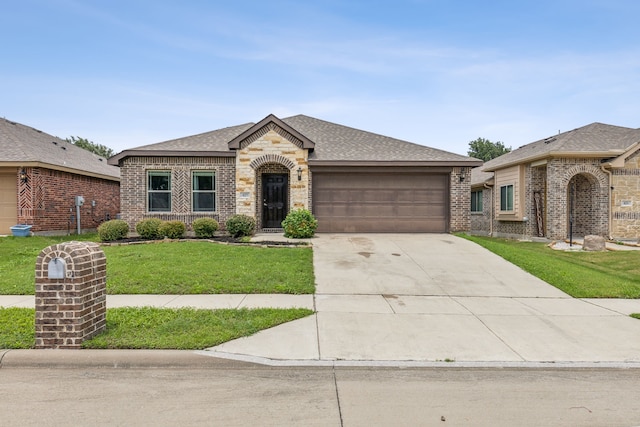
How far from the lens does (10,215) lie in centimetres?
1614

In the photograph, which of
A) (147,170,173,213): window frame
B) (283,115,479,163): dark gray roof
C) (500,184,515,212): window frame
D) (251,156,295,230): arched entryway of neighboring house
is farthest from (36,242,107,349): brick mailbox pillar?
(500,184,515,212): window frame

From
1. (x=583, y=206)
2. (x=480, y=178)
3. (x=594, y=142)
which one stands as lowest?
(x=583, y=206)

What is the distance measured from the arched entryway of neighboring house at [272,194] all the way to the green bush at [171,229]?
3.05 metres

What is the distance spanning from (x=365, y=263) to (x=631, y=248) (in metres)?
11.1

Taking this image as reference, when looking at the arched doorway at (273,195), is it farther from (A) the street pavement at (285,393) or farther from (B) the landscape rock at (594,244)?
(A) the street pavement at (285,393)

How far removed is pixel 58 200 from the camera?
17266 mm

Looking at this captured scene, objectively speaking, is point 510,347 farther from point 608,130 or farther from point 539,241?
point 608,130

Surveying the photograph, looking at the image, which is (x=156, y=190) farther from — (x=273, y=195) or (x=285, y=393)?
(x=285, y=393)

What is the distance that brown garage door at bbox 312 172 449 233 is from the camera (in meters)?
15.9

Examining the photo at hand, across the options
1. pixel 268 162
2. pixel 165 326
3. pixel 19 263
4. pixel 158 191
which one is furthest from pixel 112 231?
pixel 165 326

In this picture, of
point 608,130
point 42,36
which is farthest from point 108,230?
point 608,130

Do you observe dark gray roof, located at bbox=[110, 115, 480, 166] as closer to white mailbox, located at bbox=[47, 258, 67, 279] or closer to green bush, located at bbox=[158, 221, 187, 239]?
green bush, located at bbox=[158, 221, 187, 239]

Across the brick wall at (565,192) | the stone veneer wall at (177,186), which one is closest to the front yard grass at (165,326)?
the stone veneer wall at (177,186)

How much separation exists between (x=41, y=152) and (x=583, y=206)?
25121 millimetres
